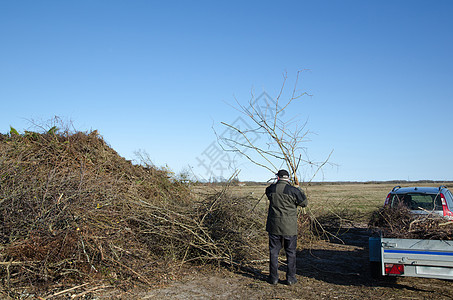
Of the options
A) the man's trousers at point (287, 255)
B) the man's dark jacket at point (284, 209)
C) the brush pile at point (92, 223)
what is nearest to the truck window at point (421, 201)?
the man's dark jacket at point (284, 209)

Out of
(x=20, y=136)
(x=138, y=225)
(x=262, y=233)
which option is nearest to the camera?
(x=138, y=225)

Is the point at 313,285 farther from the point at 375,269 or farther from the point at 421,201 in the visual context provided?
the point at 421,201

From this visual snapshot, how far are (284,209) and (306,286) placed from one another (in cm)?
129

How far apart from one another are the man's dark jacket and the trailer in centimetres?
140

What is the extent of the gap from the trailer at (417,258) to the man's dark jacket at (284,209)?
55.0 inches

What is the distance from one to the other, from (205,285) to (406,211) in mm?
3861

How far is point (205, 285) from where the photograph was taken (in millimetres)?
5688

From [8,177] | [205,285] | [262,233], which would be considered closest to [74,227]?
[8,177]

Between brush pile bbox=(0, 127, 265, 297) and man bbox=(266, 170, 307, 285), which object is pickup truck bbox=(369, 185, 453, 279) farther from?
brush pile bbox=(0, 127, 265, 297)

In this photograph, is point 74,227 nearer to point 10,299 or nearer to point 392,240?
point 10,299

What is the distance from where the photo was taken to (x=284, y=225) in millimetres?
5770

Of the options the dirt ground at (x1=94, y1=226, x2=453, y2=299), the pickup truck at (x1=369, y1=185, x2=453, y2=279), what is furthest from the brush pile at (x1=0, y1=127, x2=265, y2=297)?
the pickup truck at (x1=369, y1=185, x2=453, y2=279)

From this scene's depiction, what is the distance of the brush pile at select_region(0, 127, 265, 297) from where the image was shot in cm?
510

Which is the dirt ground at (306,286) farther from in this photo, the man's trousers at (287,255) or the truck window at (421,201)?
the truck window at (421,201)
